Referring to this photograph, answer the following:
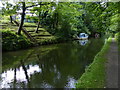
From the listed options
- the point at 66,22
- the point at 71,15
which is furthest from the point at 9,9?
the point at 66,22

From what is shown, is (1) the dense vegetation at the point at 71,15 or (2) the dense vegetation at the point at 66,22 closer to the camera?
(2) the dense vegetation at the point at 66,22

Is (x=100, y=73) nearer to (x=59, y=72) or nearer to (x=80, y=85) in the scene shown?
(x=80, y=85)

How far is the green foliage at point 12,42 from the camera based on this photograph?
40.9 feet

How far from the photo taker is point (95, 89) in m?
3.77

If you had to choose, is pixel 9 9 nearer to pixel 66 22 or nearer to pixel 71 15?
pixel 71 15

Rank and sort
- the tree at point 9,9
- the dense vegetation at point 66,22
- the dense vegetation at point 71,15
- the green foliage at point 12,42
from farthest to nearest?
the tree at point 9,9 → the green foliage at point 12,42 → the dense vegetation at point 71,15 → the dense vegetation at point 66,22

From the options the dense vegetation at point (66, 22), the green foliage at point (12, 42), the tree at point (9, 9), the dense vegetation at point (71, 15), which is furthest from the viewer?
the tree at point (9, 9)

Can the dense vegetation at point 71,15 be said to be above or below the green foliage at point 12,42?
above

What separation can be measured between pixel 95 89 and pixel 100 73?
134cm

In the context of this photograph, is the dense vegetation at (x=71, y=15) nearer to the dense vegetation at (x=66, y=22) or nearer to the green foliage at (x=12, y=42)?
the dense vegetation at (x=66, y=22)

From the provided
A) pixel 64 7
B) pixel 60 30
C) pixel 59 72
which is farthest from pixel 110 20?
pixel 60 30

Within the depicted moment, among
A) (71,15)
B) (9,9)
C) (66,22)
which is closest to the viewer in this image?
(9,9)

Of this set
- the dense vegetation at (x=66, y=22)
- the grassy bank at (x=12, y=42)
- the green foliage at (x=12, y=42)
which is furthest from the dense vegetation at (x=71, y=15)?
the green foliage at (x=12, y=42)

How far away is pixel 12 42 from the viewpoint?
13.0m
